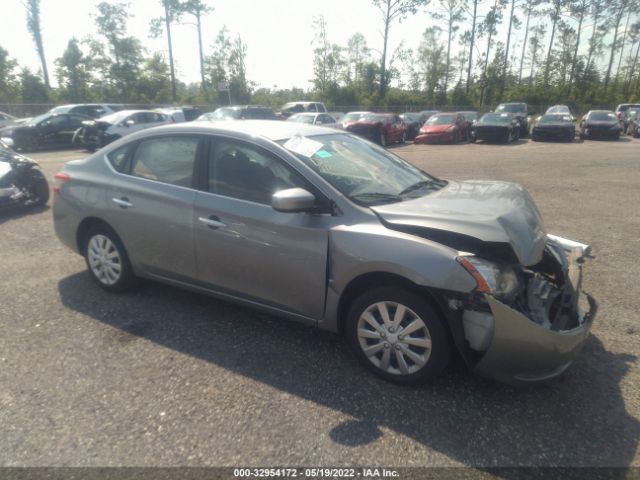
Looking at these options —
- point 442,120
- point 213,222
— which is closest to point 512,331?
point 213,222

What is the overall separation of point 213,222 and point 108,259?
1457mm

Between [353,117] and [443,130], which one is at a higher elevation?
[353,117]

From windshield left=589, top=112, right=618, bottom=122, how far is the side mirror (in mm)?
25458

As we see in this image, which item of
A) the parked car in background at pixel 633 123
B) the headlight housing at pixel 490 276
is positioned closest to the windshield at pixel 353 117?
the parked car in background at pixel 633 123

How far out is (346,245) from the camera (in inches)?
118

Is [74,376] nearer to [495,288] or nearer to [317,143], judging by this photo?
[317,143]

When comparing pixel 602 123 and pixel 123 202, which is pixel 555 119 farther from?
pixel 123 202

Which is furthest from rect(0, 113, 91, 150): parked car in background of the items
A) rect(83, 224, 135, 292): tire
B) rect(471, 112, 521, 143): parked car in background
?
rect(471, 112, 521, 143): parked car in background

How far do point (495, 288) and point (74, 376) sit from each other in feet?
9.19

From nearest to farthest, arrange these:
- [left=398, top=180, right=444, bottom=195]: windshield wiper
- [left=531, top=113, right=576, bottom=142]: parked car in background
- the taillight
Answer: [left=398, top=180, right=444, bottom=195]: windshield wiper < the taillight < [left=531, top=113, right=576, bottom=142]: parked car in background

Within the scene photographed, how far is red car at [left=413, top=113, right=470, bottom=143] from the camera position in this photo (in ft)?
73.8

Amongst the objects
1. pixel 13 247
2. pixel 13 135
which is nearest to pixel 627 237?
pixel 13 247

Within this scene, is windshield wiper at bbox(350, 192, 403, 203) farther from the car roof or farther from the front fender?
the car roof

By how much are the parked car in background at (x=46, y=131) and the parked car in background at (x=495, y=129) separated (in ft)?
59.6
